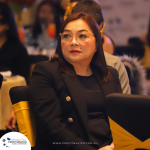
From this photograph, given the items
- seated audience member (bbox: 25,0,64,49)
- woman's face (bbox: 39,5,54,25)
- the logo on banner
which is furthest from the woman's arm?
woman's face (bbox: 39,5,54,25)

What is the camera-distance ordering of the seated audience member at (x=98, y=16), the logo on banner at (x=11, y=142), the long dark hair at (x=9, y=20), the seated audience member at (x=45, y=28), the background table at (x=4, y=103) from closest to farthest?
the logo on banner at (x=11, y=142) < the seated audience member at (x=98, y=16) < the background table at (x=4, y=103) < the long dark hair at (x=9, y=20) < the seated audience member at (x=45, y=28)

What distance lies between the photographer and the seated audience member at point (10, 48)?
3121 millimetres

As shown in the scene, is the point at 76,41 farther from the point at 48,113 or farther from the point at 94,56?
the point at 48,113

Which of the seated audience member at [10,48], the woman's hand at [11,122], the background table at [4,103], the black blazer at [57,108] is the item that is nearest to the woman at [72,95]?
the black blazer at [57,108]

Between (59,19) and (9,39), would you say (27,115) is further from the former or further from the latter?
(59,19)

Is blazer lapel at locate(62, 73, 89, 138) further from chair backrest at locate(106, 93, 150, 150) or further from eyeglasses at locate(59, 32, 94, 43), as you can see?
chair backrest at locate(106, 93, 150, 150)

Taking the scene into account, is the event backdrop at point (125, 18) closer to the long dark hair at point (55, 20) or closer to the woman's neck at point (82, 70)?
the long dark hair at point (55, 20)

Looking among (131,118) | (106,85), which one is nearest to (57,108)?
(106,85)

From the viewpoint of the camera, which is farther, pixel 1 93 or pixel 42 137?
pixel 1 93

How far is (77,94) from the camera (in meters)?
1.46

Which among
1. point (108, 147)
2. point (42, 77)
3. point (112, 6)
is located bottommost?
point (108, 147)

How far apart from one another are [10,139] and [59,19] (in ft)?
14.6

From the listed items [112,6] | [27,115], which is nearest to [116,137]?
[27,115]

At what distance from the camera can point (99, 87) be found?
5.13ft
